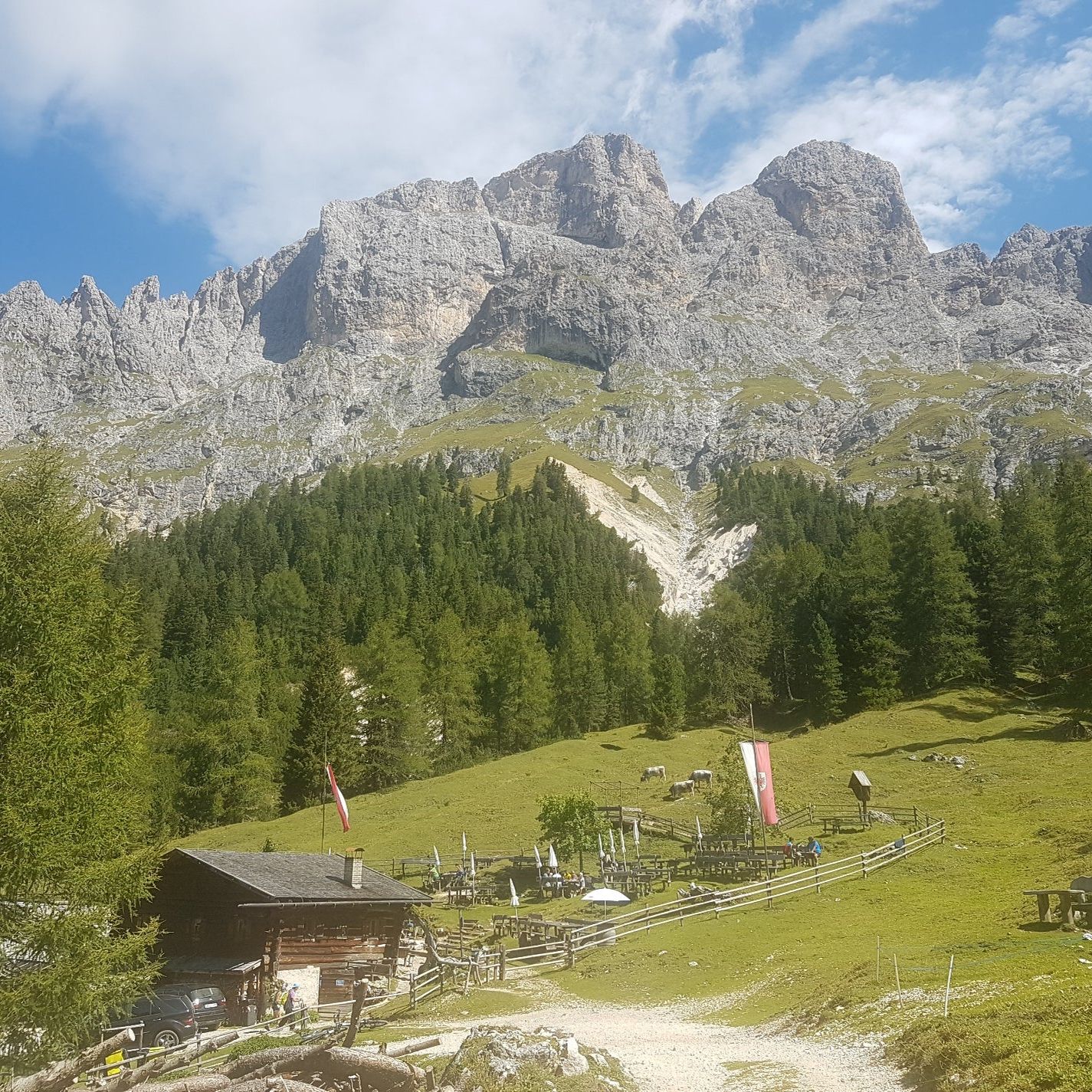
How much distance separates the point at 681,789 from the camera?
203 feet

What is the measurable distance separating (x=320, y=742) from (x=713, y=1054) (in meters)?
56.9

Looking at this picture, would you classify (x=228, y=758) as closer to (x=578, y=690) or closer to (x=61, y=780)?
(x=578, y=690)

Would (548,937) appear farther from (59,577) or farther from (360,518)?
(360,518)

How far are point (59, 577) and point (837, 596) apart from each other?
3344 inches

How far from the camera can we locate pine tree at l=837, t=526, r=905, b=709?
7788 centimetres

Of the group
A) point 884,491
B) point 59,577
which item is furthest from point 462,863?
point 884,491

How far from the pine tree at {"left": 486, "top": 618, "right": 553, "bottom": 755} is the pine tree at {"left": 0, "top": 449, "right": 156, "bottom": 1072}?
62399 millimetres

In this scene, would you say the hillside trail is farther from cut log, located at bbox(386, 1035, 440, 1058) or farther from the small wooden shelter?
the small wooden shelter

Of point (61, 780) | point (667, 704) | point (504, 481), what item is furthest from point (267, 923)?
point (504, 481)

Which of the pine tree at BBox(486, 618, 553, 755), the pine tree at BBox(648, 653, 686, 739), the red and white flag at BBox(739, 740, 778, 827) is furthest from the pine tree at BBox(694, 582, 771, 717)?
the red and white flag at BBox(739, 740, 778, 827)

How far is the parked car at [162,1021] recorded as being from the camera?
2427cm

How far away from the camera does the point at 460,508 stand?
15650 cm

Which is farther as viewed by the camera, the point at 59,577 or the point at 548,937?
the point at 548,937

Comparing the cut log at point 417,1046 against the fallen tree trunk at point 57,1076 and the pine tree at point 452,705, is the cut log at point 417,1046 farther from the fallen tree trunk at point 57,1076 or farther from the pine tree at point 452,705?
the pine tree at point 452,705
